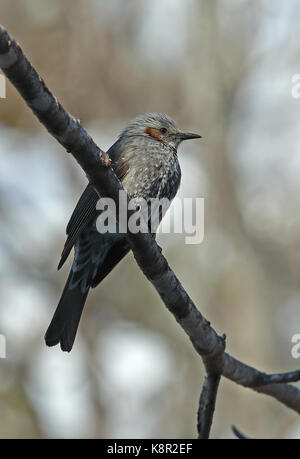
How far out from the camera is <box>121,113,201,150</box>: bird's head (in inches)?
210

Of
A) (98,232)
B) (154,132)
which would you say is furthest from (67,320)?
(154,132)

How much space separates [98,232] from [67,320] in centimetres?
58

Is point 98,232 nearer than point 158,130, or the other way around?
point 98,232

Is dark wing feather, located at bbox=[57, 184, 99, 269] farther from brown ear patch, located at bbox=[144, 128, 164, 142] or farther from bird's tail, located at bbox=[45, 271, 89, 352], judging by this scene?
brown ear patch, located at bbox=[144, 128, 164, 142]

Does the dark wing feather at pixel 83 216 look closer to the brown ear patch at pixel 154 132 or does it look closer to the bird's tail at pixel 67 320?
the bird's tail at pixel 67 320

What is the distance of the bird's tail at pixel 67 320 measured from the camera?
4.57 m

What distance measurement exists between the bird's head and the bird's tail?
1194mm

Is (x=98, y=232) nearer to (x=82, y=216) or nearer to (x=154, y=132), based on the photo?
(x=82, y=216)

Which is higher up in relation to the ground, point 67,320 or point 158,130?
point 158,130

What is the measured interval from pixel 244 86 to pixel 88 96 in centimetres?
215

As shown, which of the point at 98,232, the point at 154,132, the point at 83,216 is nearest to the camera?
the point at 83,216

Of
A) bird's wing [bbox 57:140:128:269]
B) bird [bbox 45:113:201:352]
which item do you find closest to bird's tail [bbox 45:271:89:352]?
bird [bbox 45:113:201:352]

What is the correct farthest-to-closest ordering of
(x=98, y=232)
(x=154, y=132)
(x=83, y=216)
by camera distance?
(x=154, y=132)
(x=98, y=232)
(x=83, y=216)

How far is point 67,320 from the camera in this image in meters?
4.63
